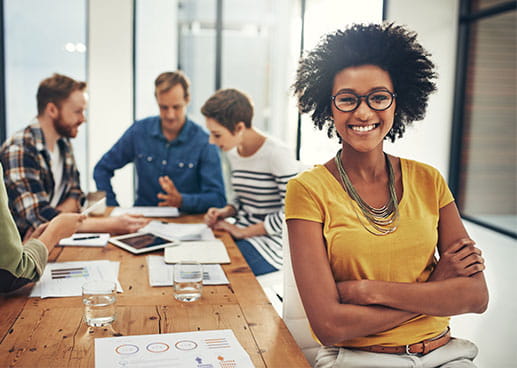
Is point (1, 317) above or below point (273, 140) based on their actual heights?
below

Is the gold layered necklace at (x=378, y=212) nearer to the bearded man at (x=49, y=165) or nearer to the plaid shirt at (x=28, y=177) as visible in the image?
the bearded man at (x=49, y=165)

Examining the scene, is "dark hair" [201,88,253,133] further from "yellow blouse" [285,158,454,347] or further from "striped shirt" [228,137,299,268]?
"yellow blouse" [285,158,454,347]

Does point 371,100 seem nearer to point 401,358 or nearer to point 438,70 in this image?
point 401,358

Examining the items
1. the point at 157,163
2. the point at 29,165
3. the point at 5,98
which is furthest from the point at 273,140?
the point at 5,98

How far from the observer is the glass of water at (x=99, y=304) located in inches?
52.9

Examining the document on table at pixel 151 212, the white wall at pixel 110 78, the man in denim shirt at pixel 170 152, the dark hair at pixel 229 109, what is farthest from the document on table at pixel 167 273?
the white wall at pixel 110 78

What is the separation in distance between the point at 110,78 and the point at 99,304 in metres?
4.48

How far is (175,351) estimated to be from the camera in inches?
46.8

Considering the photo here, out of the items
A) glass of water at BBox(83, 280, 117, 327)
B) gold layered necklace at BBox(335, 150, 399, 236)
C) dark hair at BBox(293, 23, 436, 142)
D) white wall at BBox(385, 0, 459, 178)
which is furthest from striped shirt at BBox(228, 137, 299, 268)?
white wall at BBox(385, 0, 459, 178)

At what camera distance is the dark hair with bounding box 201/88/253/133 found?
275 cm

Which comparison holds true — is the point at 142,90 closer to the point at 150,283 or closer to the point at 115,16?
the point at 115,16

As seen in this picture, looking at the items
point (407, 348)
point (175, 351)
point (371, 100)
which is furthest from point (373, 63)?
point (175, 351)

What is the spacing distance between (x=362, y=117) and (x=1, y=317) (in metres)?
1.10

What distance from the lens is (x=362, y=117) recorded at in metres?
1.48
